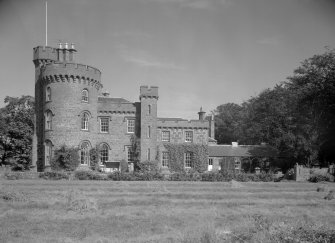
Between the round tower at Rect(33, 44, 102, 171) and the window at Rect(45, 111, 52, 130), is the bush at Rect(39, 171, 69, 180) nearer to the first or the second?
the round tower at Rect(33, 44, 102, 171)

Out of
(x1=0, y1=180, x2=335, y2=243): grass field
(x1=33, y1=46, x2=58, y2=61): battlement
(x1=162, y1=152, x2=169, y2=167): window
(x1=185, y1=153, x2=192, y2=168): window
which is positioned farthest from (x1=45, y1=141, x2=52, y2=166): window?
(x1=0, y1=180, x2=335, y2=243): grass field

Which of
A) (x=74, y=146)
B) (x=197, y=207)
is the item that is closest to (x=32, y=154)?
(x=74, y=146)

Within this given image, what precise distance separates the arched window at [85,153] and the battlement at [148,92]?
321 inches

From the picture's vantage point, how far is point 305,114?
147 ft

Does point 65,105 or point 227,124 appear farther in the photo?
point 227,124

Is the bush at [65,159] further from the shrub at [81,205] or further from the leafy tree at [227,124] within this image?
the leafy tree at [227,124]

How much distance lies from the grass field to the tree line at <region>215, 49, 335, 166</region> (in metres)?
19.2

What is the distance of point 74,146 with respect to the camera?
38781 mm

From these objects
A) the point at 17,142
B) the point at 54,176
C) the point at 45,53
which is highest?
the point at 45,53

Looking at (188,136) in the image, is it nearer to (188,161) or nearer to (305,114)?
(188,161)

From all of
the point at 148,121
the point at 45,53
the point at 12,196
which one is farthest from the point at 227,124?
the point at 12,196

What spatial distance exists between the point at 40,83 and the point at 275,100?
98.3 feet

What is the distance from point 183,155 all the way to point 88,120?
38.5 feet

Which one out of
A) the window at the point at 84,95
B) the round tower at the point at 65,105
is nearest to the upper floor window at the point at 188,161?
the round tower at the point at 65,105
